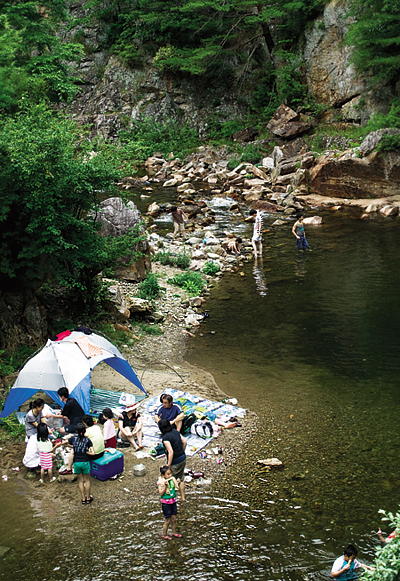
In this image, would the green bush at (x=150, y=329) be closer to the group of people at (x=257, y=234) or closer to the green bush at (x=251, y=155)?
the group of people at (x=257, y=234)

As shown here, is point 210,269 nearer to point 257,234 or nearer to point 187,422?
point 257,234

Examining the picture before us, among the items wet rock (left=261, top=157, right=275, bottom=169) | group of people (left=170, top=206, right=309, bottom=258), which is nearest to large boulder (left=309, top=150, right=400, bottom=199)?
wet rock (left=261, top=157, right=275, bottom=169)

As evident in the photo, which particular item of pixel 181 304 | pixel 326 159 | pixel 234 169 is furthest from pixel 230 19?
pixel 181 304

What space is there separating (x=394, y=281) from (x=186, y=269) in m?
7.13

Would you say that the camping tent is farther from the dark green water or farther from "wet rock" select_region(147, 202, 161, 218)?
"wet rock" select_region(147, 202, 161, 218)

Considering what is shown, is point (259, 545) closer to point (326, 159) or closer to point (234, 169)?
point (326, 159)

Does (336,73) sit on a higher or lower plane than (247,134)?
higher

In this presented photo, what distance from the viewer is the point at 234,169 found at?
3359cm

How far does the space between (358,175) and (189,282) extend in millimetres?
14250

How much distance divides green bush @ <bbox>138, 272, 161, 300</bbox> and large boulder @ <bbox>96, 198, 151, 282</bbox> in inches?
34.0

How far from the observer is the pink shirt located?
791 centimetres

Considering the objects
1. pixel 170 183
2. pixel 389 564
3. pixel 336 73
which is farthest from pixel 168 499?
pixel 336 73

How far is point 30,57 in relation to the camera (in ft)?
65.7

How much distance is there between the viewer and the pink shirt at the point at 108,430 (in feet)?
26.0
